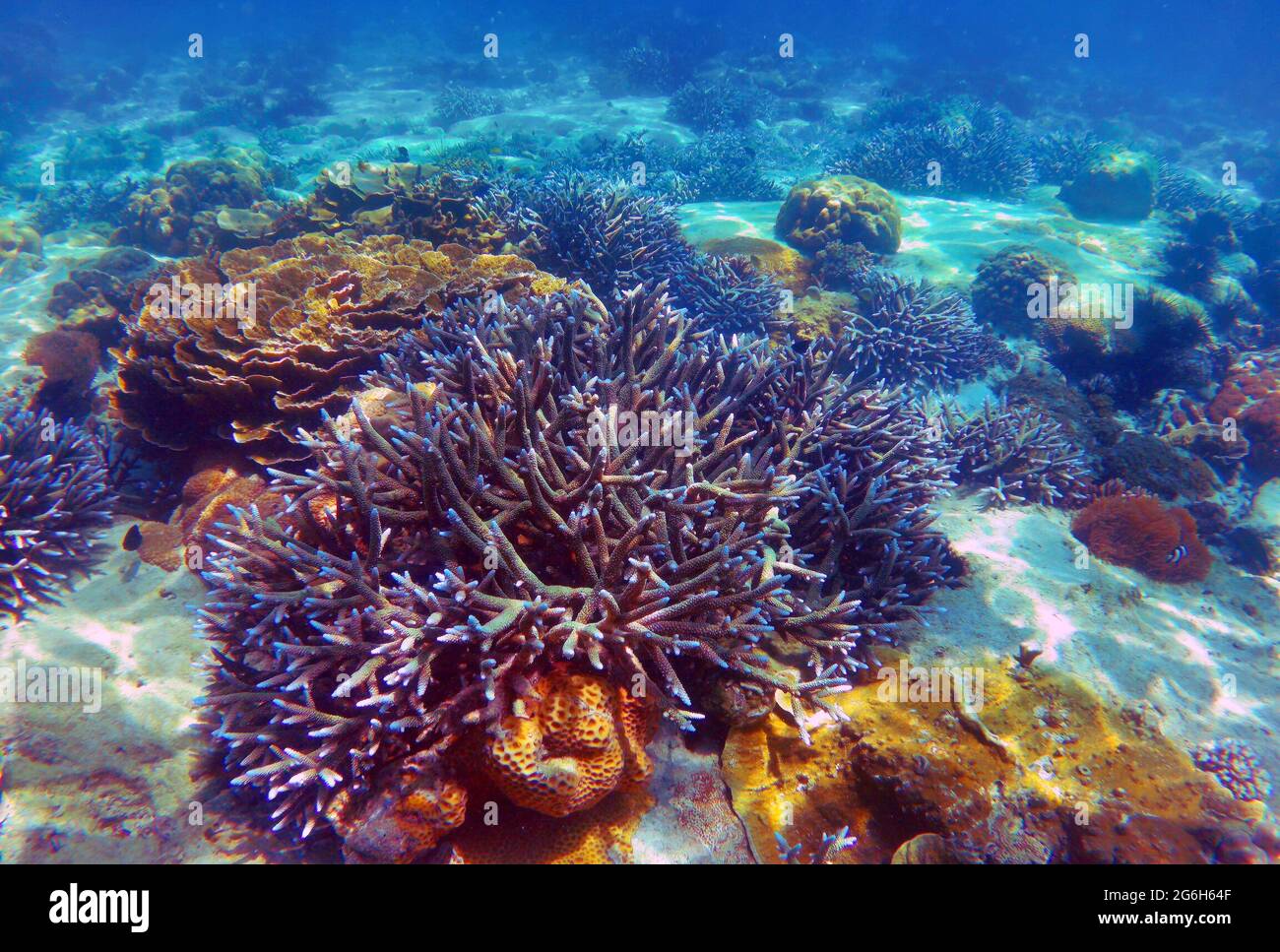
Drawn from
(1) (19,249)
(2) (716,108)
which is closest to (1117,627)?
(1) (19,249)

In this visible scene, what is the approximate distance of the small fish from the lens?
4.29 meters

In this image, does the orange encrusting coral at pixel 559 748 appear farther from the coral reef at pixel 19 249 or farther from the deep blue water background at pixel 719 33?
the deep blue water background at pixel 719 33

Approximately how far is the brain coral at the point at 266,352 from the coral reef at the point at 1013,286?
8043mm

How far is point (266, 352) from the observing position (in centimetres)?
446

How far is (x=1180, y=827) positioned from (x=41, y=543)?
7067 millimetres

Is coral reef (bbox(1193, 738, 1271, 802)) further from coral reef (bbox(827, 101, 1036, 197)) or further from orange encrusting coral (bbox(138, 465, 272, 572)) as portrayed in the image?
coral reef (bbox(827, 101, 1036, 197))

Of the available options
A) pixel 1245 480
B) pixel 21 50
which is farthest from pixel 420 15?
pixel 1245 480

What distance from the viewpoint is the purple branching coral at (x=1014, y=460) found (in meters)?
5.82

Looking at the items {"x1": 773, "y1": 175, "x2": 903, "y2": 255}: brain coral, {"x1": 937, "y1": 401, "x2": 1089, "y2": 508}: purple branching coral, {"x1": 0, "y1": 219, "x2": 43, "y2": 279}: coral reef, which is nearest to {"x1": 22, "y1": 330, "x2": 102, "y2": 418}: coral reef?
{"x1": 0, "y1": 219, "x2": 43, "y2": 279}: coral reef

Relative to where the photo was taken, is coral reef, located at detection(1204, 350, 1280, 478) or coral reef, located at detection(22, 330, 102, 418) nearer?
coral reef, located at detection(22, 330, 102, 418)

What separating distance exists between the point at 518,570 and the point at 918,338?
22.0 ft

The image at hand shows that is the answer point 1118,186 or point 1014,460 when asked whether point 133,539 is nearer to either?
point 1014,460

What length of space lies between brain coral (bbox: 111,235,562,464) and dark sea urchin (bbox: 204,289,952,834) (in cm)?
99
